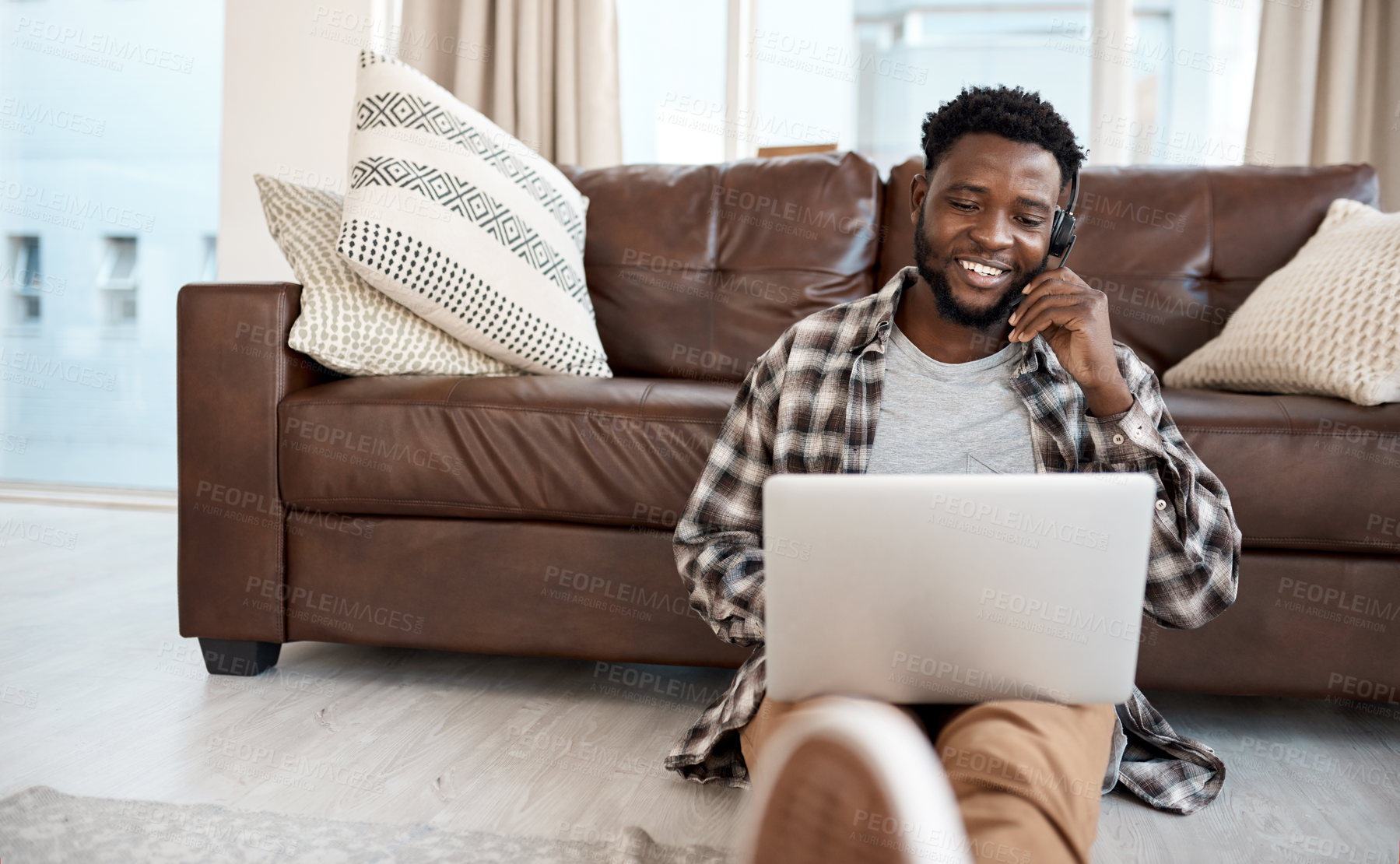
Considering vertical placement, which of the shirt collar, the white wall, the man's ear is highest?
the white wall

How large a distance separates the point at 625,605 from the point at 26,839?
0.78m

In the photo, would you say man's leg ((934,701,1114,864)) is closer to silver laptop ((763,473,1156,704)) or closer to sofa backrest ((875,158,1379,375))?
silver laptop ((763,473,1156,704))

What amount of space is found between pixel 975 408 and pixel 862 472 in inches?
6.0

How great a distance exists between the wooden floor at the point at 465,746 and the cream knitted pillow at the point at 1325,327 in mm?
523

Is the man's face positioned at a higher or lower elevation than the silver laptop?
higher

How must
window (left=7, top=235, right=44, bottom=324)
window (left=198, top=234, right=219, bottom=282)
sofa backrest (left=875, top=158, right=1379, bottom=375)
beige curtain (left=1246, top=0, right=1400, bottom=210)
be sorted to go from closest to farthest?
sofa backrest (left=875, top=158, right=1379, bottom=375)
beige curtain (left=1246, top=0, right=1400, bottom=210)
window (left=198, top=234, right=219, bottom=282)
window (left=7, top=235, right=44, bottom=324)

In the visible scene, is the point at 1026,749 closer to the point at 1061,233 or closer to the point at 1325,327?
the point at 1061,233

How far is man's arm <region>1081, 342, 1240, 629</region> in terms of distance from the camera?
104 centimetres

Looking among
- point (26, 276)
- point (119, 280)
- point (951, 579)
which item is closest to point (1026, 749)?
point (951, 579)

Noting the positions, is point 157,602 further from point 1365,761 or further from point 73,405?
point 1365,761

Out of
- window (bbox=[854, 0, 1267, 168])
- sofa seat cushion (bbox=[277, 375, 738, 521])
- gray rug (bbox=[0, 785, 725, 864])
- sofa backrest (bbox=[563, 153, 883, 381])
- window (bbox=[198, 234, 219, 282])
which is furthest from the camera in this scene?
window (bbox=[198, 234, 219, 282])

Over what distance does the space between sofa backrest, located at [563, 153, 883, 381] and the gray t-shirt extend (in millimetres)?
835

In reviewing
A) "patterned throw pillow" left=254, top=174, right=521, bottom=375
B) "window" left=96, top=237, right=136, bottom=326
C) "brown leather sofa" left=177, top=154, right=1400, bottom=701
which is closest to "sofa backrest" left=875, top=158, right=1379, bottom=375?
"brown leather sofa" left=177, top=154, right=1400, bottom=701

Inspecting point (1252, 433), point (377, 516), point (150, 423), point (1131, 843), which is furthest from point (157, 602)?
point (1252, 433)
